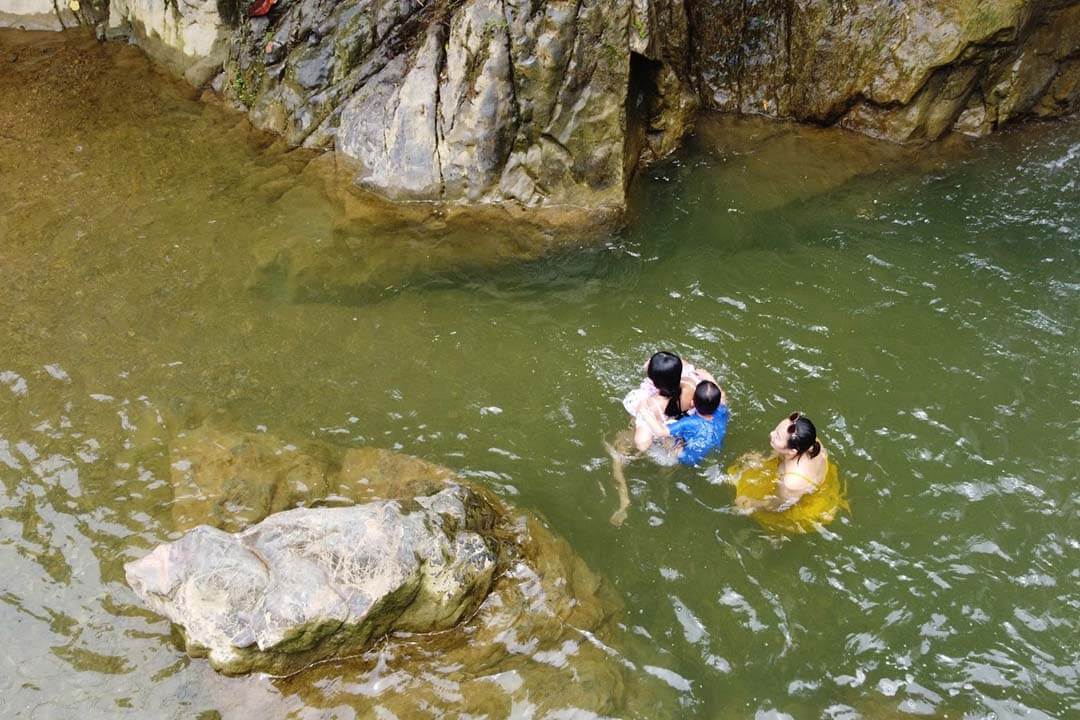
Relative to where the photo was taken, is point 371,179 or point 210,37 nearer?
point 371,179

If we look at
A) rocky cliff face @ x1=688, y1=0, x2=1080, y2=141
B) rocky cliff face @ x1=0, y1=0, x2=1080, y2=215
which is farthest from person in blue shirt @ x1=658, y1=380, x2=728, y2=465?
rocky cliff face @ x1=688, y1=0, x2=1080, y2=141

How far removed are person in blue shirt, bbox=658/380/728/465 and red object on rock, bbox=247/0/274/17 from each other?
815 cm

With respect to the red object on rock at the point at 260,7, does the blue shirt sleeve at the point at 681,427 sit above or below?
below

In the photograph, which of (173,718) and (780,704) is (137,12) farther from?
(780,704)

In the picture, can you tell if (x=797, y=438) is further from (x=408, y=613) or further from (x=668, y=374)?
(x=408, y=613)

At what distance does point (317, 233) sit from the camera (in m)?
8.74

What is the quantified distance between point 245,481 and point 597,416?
2818 mm

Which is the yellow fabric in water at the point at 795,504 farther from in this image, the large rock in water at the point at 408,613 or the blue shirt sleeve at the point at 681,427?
the large rock in water at the point at 408,613

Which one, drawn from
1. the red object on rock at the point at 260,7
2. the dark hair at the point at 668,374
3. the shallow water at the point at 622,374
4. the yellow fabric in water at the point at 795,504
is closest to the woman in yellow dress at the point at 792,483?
the yellow fabric in water at the point at 795,504

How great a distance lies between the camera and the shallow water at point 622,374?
A: 5223mm

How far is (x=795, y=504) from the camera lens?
585 cm

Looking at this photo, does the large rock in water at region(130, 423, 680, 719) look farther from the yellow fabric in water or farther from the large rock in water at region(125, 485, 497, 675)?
the yellow fabric in water

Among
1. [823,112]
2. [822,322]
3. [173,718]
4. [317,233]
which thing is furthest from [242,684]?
[823,112]

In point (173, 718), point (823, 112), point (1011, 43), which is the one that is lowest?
point (173, 718)
